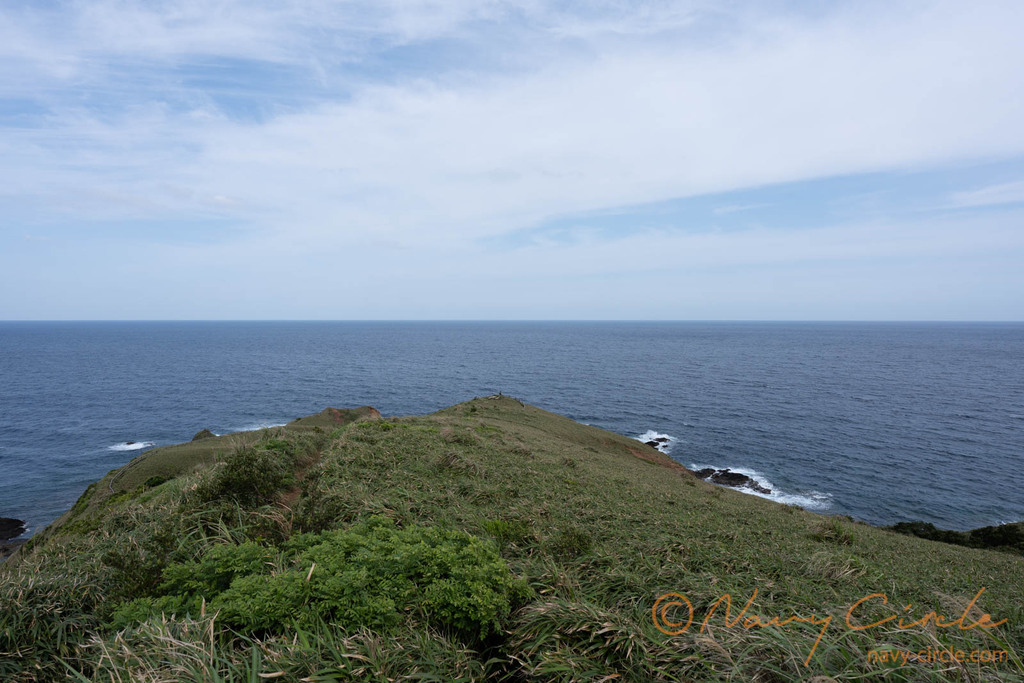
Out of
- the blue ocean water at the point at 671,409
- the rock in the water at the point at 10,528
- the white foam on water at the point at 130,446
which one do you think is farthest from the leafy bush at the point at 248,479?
the white foam on water at the point at 130,446

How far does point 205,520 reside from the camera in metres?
9.40

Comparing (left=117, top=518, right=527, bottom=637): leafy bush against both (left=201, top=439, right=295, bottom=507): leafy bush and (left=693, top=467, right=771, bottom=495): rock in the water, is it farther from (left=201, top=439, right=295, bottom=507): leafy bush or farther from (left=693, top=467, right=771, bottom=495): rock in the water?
(left=693, top=467, right=771, bottom=495): rock in the water

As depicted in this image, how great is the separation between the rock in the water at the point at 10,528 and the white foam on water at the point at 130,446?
16344mm

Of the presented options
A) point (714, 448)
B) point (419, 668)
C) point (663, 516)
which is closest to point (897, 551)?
point (663, 516)

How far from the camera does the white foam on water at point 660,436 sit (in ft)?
157

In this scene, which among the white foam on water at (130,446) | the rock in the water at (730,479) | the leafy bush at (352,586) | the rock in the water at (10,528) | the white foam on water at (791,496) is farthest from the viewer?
the white foam on water at (130,446)

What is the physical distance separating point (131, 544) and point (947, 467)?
57552mm

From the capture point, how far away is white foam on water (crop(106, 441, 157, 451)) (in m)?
47.7

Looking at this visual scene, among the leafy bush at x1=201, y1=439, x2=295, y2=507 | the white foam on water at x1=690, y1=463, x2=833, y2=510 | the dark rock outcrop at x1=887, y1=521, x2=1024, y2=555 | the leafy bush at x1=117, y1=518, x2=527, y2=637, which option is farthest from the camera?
the white foam on water at x1=690, y1=463, x2=833, y2=510

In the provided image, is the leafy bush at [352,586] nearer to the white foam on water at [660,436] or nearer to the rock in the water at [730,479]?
the rock in the water at [730,479]

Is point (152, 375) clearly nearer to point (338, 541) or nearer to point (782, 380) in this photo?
point (338, 541)

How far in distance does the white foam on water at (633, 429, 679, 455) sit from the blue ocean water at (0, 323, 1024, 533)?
712 millimetres

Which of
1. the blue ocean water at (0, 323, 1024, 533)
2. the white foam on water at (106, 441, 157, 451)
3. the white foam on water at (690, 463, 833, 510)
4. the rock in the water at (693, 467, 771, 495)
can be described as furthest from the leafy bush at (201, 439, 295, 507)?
the white foam on water at (106, 441, 157, 451)

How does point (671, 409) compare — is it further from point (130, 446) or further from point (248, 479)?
point (130, 446)
